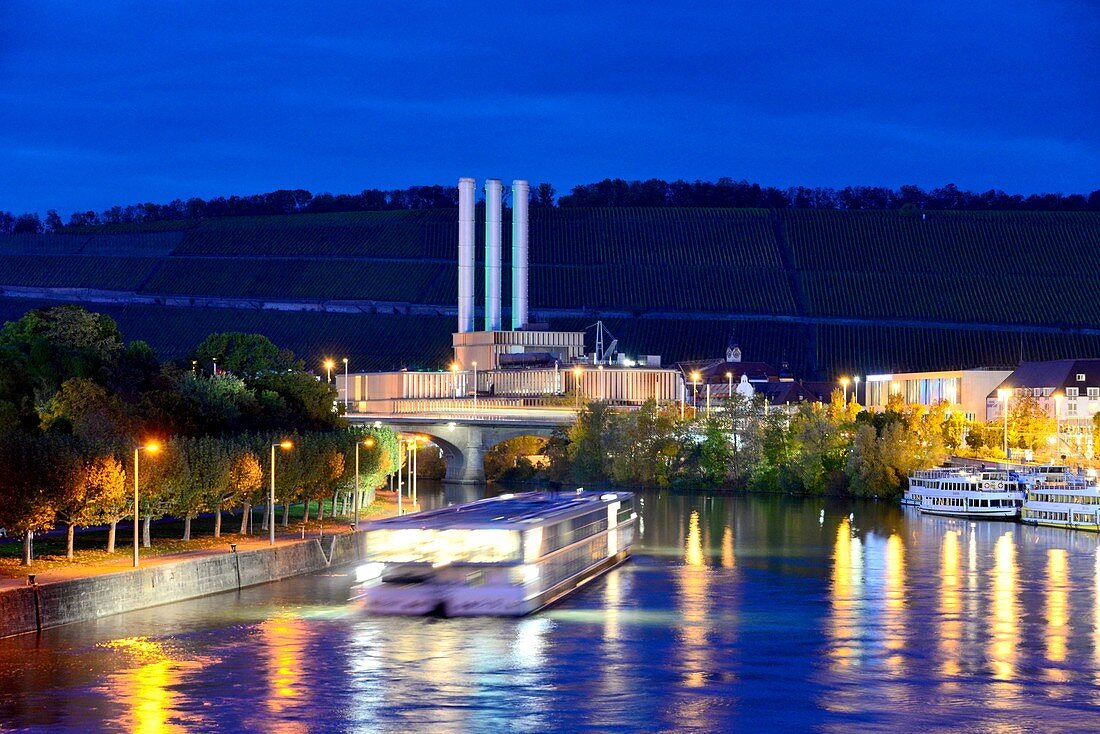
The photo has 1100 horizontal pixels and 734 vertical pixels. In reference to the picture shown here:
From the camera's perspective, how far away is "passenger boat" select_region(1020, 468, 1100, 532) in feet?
294

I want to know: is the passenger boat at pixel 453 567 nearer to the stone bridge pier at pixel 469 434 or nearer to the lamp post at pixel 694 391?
the stone bridge pier at pixel 469 434

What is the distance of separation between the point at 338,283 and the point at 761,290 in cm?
4406

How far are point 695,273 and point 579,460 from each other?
2610 inches

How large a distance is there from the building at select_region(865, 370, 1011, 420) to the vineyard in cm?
2679

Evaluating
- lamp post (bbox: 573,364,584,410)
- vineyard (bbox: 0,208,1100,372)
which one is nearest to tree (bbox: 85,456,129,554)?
lamp post (bbox: 573,364,584,410)

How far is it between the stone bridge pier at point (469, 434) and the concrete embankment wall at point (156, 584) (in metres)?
59.3

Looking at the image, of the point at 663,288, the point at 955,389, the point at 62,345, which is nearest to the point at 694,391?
the point at 955,389

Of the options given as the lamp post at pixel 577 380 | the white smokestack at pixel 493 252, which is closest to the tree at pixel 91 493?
the lamp post at pixel 577 380

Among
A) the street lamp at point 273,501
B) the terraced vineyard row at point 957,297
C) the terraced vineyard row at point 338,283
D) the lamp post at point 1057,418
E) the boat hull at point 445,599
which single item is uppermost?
the terraced vineyard row at point 338,283

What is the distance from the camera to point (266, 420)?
94438mm

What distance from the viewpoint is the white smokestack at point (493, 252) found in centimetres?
15975

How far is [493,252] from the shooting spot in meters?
160

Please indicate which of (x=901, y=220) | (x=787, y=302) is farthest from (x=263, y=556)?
(x=901, y=220)

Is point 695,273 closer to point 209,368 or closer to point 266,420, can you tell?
point 209,368
